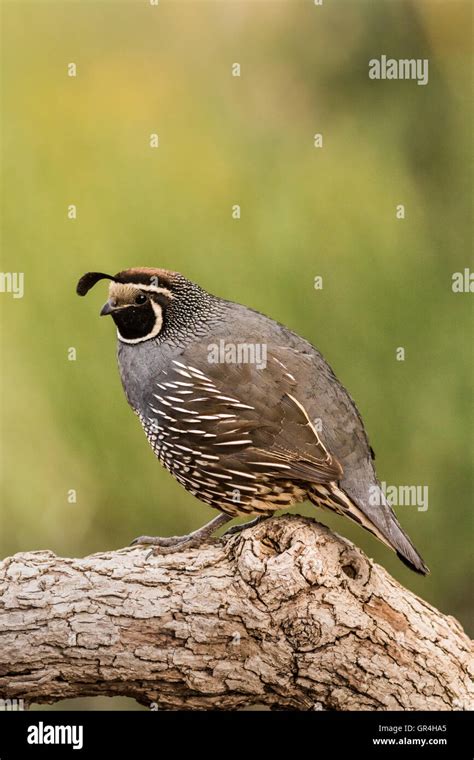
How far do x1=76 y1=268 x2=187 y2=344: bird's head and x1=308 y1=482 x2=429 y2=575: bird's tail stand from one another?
107 centimetres

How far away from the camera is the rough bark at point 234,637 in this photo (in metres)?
4.37

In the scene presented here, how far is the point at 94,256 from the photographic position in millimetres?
6176

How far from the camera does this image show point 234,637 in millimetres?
4395

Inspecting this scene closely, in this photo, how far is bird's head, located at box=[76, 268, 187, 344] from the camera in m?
4.76

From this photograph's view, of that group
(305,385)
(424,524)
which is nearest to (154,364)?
(305,385)

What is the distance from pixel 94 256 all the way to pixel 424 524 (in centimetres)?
255

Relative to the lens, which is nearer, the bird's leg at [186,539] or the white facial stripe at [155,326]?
the bird's leg at [186,539]

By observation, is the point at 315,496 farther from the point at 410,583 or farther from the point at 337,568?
the point at 410,583

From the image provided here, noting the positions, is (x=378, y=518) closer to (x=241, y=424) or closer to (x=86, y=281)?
(x=241, y=424)

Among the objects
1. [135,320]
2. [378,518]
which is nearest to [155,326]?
[135,320]
